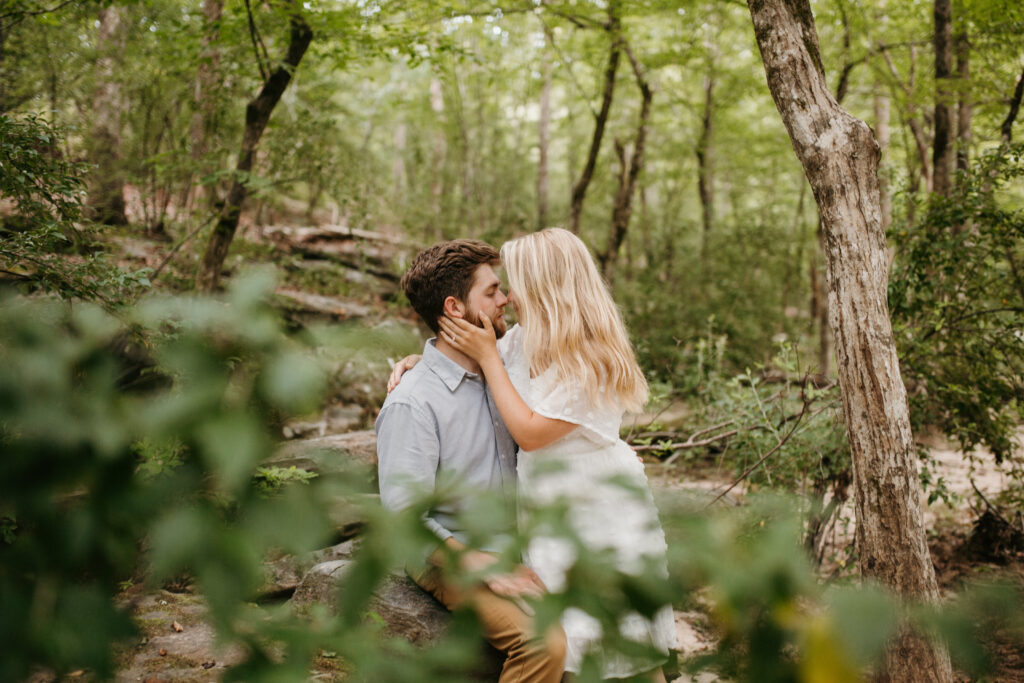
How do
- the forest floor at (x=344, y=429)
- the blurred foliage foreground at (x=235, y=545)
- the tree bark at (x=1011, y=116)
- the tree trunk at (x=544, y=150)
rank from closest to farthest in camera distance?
the blurred foliage foreground at (x=235, y=545) < the forest floor at (x=344, y=429) < the tree bark at (x=1011, y=116) < the tree trunk at (x=544, y=150)

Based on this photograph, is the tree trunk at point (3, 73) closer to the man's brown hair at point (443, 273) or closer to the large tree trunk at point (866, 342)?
the man's brown hair at point (443, 273)

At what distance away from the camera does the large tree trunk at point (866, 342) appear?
2.79 m

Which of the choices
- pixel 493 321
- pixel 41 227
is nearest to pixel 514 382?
pixel 493 321

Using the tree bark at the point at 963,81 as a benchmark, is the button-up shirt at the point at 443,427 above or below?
below

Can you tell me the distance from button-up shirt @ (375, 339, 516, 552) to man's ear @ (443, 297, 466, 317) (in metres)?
0.18

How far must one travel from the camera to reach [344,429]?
6.23 m

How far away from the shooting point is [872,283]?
110 inches

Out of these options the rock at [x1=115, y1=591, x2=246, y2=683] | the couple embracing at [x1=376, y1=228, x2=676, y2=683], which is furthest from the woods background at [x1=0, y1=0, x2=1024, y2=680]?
the rock at [x1=115, y1=591, x2=246, y2=683]

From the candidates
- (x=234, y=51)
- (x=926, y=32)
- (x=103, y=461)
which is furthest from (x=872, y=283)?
(x=926, y=32)

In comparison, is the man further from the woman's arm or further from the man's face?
the woman's arm

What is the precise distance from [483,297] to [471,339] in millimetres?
280

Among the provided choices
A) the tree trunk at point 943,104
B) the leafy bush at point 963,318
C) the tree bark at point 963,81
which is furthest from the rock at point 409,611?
the tree bark at point 963,81

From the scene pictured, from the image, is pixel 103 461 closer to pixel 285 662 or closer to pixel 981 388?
pixel 285 662

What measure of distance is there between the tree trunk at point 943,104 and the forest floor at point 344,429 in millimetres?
2361
